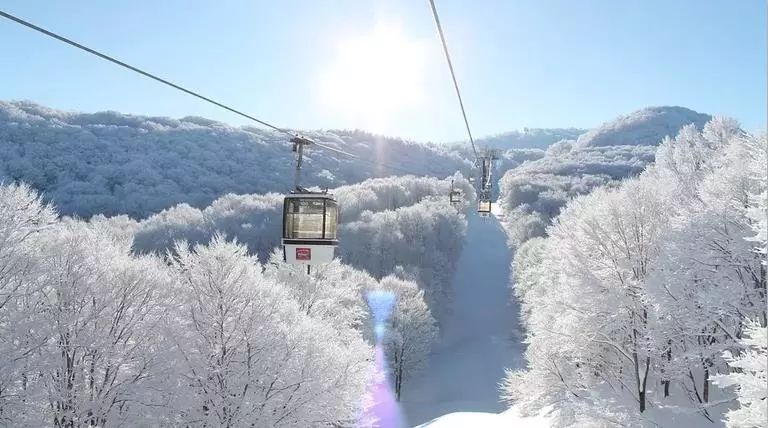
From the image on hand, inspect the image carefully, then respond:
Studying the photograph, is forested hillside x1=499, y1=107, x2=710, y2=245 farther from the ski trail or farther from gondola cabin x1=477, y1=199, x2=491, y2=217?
gondola cabin x1=477, y1=199, x2=491, y2=217

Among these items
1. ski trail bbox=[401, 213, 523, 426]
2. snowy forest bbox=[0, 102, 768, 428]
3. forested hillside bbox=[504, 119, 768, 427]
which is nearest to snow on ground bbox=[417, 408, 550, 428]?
snowy forest bbox=[0, 102, 768, 428]

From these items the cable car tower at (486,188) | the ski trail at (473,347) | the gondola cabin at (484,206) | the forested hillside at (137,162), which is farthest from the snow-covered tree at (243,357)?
the forested hillside at (137,162)

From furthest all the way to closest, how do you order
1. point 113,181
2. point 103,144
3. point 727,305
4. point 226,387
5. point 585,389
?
point 103,144 < point 113,181 < point 585,389 < point 226,387 < point 727,305

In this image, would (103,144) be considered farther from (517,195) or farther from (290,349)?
(290,349)

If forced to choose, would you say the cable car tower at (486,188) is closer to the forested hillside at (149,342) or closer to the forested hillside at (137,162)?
the forested hillside at (149,342)

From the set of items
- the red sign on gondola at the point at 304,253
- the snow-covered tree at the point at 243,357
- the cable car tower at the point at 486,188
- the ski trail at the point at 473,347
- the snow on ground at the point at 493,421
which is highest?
the cable car tower at the point at 486,188

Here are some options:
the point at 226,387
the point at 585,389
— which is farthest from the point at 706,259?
the point at 226,387
